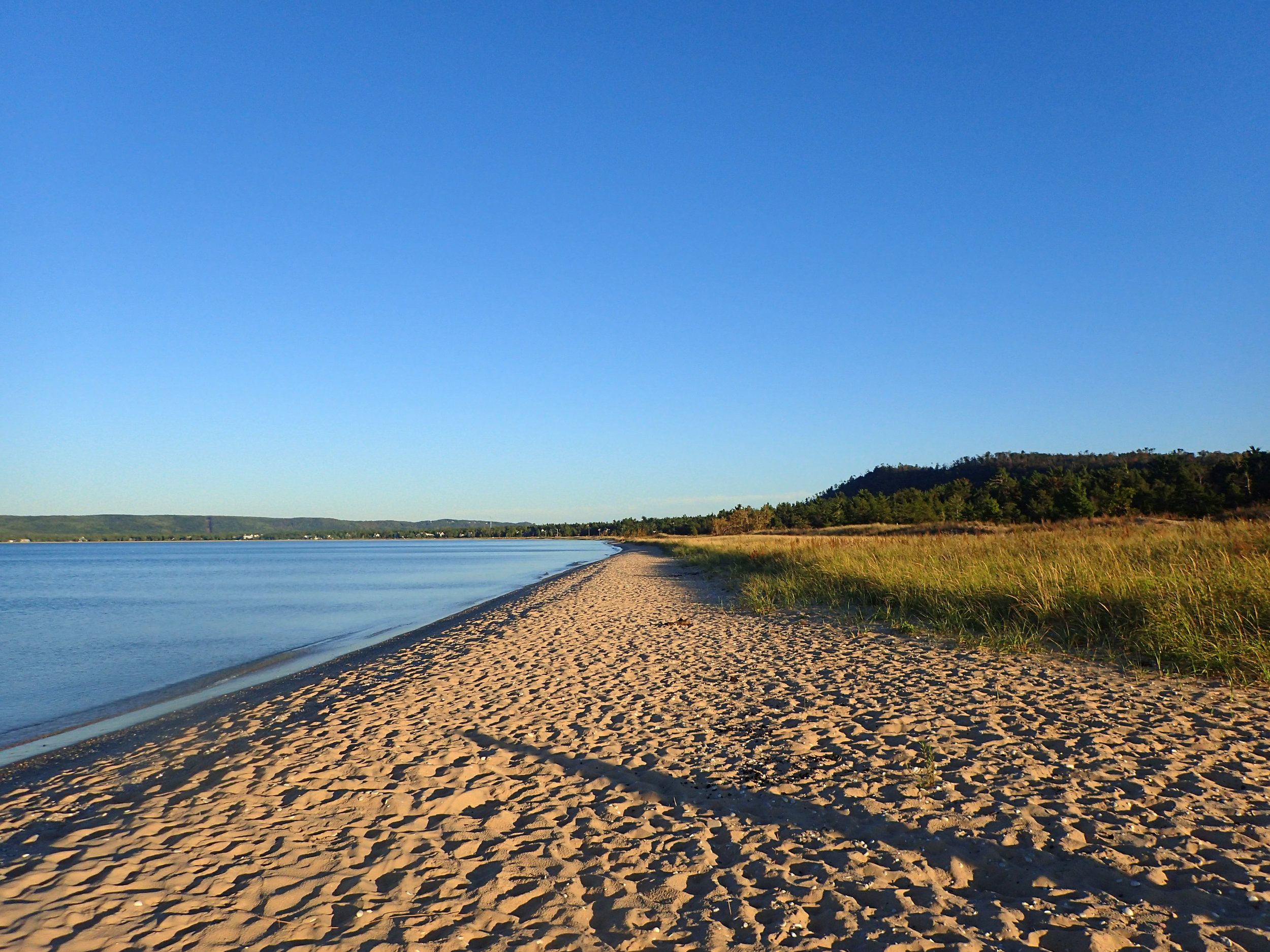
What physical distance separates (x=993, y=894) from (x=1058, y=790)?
1542mm

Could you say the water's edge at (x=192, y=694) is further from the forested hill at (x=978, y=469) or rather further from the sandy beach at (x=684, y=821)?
the forested hill at (x=978, y=469)

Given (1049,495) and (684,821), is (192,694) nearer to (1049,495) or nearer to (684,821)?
(684,821)

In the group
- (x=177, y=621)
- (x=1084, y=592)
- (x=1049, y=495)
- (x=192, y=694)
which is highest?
(x=1049, y=495)

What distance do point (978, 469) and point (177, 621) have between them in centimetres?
10788

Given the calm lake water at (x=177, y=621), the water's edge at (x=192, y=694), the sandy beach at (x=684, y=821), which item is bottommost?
the calm lake water at (x=177, y=621)

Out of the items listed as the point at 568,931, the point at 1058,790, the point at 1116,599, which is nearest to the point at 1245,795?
the point at 1058,790

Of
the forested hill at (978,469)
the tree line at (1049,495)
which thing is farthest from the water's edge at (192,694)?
the forested hill at (978,469)

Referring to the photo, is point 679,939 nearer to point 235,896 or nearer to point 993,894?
point 993,894

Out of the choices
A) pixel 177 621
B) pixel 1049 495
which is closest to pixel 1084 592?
pixel 177 621

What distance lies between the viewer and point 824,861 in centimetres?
402

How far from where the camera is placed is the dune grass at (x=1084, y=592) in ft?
26.3

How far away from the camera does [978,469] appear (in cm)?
10588

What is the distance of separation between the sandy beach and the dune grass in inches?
33.1

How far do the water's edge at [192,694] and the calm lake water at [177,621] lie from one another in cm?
12
